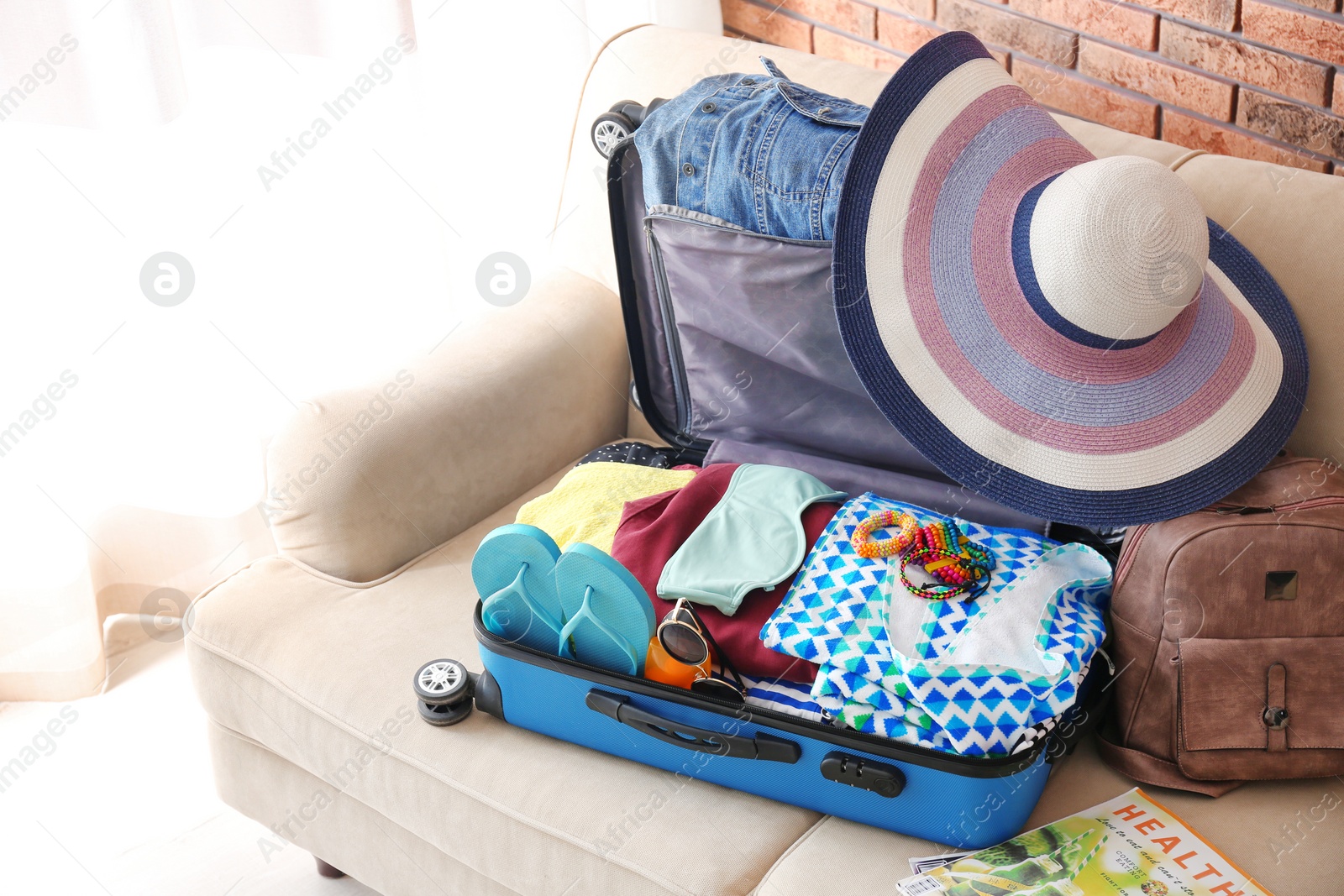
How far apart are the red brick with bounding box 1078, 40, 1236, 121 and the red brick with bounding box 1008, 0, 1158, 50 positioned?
0.02 metres

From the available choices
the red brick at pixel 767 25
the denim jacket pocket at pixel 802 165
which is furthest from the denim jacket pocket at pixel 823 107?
the red brick at pixel 767 25

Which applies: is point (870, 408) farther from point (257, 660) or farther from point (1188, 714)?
point (257, 660)

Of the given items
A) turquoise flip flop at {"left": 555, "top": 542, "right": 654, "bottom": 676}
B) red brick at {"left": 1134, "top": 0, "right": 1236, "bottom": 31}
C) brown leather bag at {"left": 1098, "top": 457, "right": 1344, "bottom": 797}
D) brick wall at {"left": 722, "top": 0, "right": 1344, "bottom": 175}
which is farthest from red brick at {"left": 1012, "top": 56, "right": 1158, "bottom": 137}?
turquoise flip flop at {"left": 555, "top": 542, "right": 654, "bottom": 676}

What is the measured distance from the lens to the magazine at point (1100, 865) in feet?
2.88

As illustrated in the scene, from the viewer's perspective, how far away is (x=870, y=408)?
1246mm

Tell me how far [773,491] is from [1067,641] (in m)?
0.34

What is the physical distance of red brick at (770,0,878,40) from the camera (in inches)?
74.2

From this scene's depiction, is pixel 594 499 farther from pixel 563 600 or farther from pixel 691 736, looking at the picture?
pixel 691 736

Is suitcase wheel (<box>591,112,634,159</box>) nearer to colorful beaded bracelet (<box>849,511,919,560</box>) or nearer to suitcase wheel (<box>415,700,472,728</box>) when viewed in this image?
colorful beaded bracelet (<box>849,511,919,560</box>)

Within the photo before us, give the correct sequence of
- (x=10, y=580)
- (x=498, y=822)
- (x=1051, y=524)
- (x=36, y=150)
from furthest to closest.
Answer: (x=10, y=580)
(x=36, y=150)
(x=1051, y=524)
(x=498, y=822)

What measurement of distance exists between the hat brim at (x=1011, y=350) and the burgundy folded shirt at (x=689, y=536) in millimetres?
191

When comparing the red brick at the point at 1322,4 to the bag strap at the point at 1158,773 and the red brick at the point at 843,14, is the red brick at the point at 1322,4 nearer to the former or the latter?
the red brick at the point at 843,14

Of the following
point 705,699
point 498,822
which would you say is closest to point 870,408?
point 705,699

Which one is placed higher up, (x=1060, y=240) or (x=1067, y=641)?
(x=1060, y=240)
